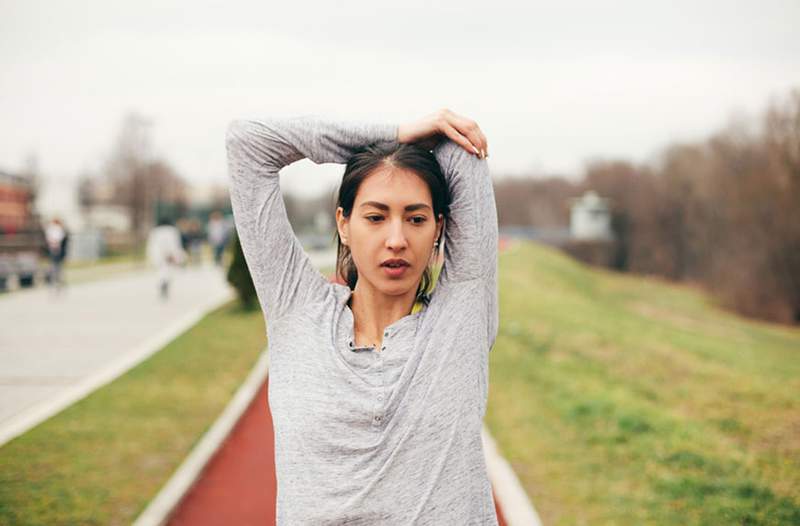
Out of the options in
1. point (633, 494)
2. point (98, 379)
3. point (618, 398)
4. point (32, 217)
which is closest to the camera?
point (633, 494)

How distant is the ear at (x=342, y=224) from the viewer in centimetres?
181

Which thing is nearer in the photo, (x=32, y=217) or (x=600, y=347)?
(x=600, y=347)

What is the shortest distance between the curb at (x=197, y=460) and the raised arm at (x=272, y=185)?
3308 mm

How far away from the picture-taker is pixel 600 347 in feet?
34.5

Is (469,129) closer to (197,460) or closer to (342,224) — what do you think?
(342,224)

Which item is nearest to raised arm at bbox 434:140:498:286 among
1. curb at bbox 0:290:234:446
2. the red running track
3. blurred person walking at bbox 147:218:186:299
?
the red running track

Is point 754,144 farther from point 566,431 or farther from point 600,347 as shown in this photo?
point 566,431

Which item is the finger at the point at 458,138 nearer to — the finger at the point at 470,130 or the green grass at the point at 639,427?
the finger at the point at 470,130

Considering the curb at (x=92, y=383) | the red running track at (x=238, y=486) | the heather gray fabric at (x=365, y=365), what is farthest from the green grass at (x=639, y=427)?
the curb at (x=92, y=383)

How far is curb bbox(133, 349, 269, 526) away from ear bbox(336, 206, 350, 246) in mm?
3332

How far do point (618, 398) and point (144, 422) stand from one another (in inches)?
191

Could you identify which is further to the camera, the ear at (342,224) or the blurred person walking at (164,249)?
the blurred person walking at (164,249)

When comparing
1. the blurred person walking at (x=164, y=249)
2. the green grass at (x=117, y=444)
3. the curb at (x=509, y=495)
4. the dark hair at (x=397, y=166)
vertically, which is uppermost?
the dark hair at (x=397, y=166)

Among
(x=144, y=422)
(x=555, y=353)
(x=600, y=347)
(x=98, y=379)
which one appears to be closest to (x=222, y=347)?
(x=98, y=379)
